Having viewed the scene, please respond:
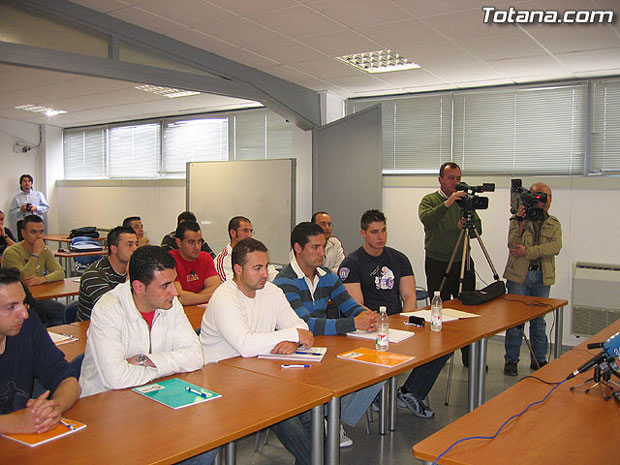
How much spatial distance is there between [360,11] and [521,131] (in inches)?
118

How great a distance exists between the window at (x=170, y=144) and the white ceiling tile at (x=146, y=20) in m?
3.45

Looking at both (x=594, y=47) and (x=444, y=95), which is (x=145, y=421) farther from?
(x=444, y=95)

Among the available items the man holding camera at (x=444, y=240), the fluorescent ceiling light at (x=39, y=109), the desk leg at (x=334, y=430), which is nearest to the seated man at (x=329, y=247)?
the man holding camera at (x=444, y=240)

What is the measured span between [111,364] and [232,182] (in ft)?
19.3

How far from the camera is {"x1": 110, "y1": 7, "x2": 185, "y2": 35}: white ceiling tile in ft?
14.0

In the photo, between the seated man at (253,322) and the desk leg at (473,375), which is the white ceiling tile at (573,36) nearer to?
the desk leg at (473,375)

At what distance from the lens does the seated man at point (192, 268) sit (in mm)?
4230

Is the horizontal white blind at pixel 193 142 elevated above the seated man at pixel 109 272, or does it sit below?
above

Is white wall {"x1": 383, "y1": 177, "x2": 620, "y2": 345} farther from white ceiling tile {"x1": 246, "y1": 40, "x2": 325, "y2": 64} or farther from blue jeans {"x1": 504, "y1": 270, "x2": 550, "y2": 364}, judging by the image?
white ceiling tile {"x1": 246, "y1": 40, "x2": 325, "y2": 64}

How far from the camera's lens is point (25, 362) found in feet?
7.07

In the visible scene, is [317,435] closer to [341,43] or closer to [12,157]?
[341,43]

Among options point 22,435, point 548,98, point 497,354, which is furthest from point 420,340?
point 548,98

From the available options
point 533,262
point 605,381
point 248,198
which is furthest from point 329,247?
point 605,381

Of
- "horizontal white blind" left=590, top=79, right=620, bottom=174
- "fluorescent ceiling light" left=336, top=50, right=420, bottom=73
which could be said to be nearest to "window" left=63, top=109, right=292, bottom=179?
"fluorescent ceiling light" left=336, top=50, right=420, bottom=73
